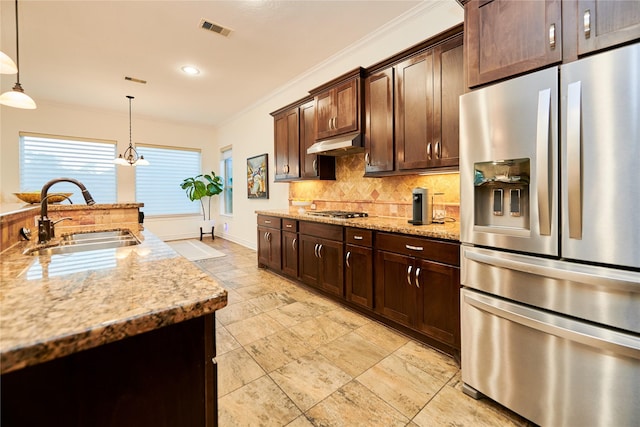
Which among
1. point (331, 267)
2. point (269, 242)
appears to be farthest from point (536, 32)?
point (269, 242)

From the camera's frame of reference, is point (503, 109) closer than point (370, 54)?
Yes

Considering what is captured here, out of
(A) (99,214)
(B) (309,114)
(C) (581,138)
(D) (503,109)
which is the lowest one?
(A) (99,214)

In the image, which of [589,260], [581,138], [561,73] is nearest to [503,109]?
[561,73]

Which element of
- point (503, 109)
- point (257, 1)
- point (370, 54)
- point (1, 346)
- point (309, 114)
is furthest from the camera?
point (309, 114)

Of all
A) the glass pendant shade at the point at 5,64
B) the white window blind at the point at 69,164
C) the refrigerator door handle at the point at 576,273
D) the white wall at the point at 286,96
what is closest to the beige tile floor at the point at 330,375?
the refrigerator door handle at the point at 576,273

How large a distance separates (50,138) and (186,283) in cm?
679

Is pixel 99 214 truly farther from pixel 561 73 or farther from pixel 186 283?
pixel 561 73

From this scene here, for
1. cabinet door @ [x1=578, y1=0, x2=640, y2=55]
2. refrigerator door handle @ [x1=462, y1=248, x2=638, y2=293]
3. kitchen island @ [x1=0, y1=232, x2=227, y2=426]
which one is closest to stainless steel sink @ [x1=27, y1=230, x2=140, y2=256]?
kitchen island @ [x1=0, y1=232, x2=227, y2=426]

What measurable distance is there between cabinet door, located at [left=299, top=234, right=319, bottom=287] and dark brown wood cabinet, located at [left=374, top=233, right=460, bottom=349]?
2.97 ft

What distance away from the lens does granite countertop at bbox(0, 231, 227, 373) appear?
20.5 inches

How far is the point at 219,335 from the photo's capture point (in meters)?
2.38

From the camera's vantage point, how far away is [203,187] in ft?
22.0

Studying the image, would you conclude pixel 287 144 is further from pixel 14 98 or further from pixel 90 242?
pixel 90 242

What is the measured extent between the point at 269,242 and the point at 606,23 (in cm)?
371
